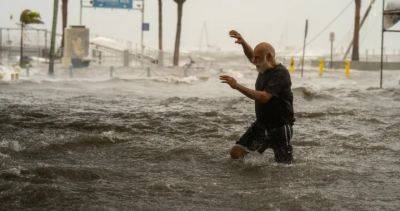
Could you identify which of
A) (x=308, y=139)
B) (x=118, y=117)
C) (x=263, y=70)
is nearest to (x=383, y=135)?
(x=308, y=139)

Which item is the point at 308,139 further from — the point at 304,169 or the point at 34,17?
the point at 34,17

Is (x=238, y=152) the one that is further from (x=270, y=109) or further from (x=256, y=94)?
(x=256, y=94)

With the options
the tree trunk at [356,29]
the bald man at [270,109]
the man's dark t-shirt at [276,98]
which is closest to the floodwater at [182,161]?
the bald man at [270,109]

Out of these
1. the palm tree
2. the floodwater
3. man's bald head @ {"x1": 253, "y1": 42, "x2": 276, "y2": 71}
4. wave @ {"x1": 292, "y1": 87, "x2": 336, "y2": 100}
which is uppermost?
the palm tree

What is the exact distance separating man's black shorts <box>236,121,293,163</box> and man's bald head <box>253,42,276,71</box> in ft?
2.26

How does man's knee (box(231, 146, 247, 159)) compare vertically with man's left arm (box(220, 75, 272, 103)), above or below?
below

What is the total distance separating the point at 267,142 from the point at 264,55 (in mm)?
991

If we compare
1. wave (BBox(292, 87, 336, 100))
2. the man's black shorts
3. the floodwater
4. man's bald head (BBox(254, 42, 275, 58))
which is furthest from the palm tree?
man's bald head (BBox(254, 42, 275, 58))

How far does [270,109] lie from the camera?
6.10 metres

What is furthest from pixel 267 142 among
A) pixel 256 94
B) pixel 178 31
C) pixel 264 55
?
pixel 178 31

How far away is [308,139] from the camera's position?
8914mm

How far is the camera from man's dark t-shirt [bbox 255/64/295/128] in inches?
232

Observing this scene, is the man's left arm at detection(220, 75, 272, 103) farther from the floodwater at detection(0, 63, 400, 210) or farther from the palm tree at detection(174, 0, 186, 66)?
the palm tree at detection(174, 0, 186, 66)

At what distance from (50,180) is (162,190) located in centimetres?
111
